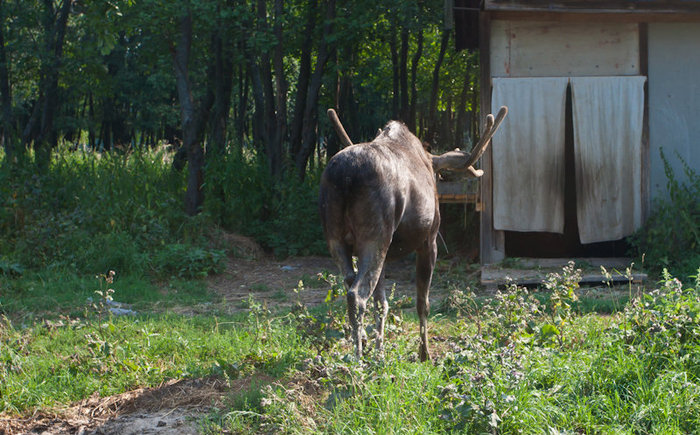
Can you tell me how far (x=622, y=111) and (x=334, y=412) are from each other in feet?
26.0

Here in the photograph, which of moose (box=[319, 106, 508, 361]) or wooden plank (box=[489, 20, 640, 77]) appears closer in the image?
moose (box=[319, 106, 508, 361])

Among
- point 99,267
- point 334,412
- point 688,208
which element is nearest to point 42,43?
point 99,267

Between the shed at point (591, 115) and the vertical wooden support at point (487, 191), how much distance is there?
2 centimetres

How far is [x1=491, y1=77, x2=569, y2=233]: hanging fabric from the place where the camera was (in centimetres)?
1038

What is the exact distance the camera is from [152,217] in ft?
38.1

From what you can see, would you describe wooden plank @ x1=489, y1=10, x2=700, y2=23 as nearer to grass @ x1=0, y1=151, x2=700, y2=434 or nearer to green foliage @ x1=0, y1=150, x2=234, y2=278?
grass @ x1=0, y1=151, x2=700, y2=434

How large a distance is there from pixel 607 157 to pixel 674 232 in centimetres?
150

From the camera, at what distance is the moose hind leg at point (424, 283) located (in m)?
5.37

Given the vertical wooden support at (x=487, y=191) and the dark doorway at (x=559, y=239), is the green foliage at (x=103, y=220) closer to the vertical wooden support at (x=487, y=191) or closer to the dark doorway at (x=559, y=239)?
the vertical wooden support at (x=487, y=191)

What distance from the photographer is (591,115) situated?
10.4 metres

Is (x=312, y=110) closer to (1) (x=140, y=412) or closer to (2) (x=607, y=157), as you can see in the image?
(2) (x=607, y=157)

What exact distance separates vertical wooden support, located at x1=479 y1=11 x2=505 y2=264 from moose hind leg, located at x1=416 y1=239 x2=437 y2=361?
511cm

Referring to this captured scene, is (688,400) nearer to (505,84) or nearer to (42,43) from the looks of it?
(505,84)

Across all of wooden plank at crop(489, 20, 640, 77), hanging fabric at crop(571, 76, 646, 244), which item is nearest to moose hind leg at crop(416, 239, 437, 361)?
hanging fabric at crop(571, 76, 646, 244)
